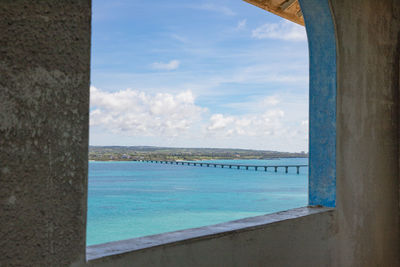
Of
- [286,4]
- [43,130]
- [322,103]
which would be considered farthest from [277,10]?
[43,130]

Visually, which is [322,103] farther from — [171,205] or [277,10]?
[171,205]

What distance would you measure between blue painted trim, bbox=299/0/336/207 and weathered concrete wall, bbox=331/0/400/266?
50mm

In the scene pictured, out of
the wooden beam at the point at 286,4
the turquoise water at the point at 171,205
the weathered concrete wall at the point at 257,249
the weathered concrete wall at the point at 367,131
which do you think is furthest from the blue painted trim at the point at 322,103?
the turquoise water at the point at 171,205

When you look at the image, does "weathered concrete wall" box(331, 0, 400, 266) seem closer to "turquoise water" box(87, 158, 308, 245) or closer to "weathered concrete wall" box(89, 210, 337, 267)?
"weathered concrete wall" box(89, 210, 337, 267)

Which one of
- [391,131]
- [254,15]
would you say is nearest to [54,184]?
[391,131]

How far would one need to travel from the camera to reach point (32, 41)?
1.18m

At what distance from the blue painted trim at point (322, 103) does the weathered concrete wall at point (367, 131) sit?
0.05m

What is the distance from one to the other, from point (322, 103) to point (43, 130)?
1911 mm

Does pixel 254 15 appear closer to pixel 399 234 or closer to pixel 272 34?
pixel 272 34

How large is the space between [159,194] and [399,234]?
41.4m

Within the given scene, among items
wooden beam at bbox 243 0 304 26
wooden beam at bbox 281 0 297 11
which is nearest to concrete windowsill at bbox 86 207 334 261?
wooden beam at bbox 243 0 304 26

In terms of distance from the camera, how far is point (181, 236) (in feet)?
5.59

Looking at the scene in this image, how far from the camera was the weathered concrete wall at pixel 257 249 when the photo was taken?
155 centimetres

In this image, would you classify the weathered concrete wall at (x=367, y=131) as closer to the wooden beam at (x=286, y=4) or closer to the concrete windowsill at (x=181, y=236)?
the concrete windowsill at (x=181, y=236)
